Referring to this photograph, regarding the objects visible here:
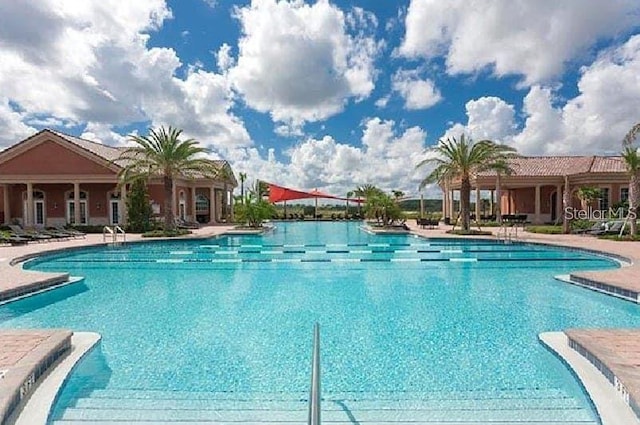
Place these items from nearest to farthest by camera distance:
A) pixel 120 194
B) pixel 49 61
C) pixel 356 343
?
pixel 356 343
pixel 49 61
pixel 120 194

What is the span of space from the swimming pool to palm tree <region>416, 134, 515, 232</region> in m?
9.87

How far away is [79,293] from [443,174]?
1903cm

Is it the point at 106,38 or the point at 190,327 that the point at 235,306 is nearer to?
the point at 190,327

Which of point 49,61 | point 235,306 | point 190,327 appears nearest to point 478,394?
point 190,327

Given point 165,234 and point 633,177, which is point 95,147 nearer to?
point 165,234

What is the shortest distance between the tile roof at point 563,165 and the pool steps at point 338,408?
2759 cm

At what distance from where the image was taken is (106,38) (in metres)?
18.3

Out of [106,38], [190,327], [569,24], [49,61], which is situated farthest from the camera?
[49,61]

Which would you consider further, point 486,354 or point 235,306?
point 235,306

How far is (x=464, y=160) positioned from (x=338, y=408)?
20.6m

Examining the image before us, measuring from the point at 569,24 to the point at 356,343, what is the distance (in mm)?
14894

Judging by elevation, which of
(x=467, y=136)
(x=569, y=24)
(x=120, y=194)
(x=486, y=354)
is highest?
(x=569, y=24)

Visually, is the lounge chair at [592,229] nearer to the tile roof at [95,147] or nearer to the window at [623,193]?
the window at [623,193]

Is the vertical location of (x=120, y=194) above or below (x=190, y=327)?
above
